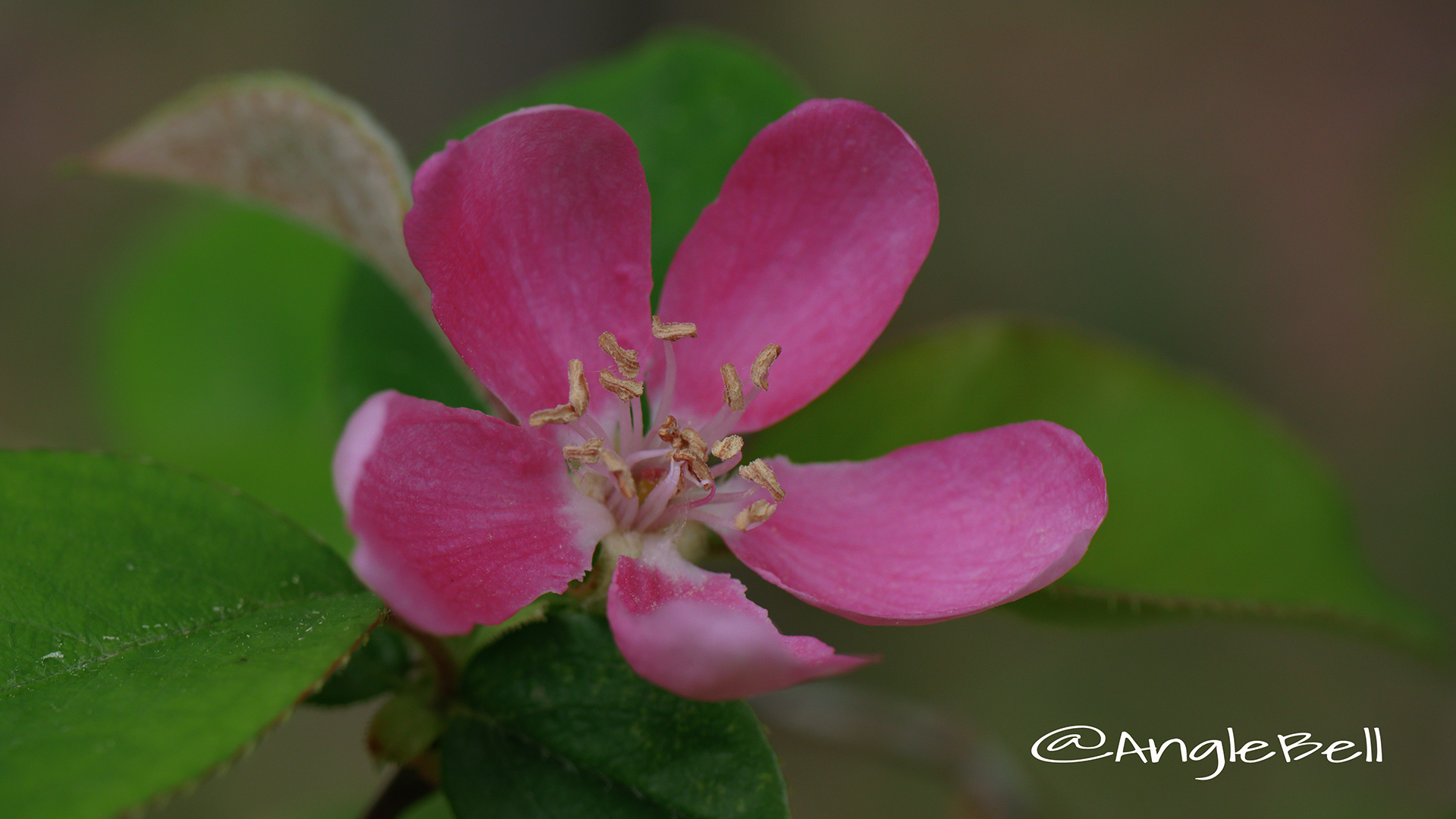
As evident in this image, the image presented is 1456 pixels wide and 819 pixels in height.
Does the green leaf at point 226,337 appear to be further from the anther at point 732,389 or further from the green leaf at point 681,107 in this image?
the anther at point 732,389

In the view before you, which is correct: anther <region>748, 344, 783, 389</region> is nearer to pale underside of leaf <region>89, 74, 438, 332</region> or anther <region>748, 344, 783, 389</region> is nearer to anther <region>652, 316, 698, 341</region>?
anther <region>652, 316, 698, 341</region>

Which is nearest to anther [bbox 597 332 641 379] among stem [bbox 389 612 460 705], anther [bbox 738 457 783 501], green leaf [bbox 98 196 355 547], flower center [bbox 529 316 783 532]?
flower center [bbox 529 316 783 532]

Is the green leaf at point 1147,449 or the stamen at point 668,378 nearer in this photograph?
the stamen at point 668,378

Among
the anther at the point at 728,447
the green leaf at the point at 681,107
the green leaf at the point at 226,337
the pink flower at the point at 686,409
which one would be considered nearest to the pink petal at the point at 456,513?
the pink flower at the point at 686,409

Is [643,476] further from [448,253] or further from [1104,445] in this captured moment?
[1104,445]

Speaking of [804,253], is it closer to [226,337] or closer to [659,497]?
[659,497]

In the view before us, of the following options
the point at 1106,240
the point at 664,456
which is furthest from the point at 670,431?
the point at 1106,240
